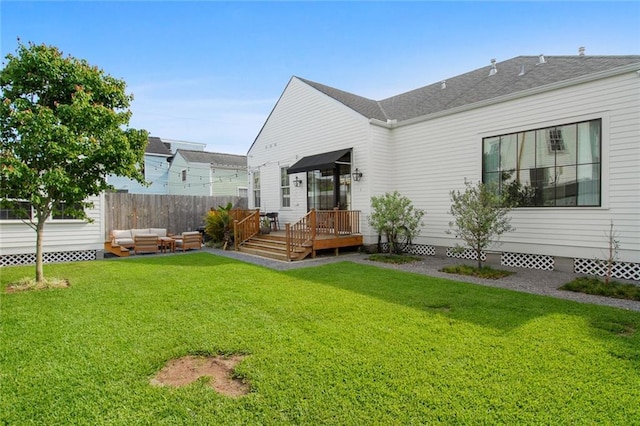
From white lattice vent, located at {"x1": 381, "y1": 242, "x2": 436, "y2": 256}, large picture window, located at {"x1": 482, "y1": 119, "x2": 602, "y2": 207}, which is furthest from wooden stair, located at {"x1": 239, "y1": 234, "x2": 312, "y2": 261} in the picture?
large picture window, located at {"x1": 482, "y1": 119, "x2": 602, "y2": 207}

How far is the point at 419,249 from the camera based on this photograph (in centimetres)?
1078

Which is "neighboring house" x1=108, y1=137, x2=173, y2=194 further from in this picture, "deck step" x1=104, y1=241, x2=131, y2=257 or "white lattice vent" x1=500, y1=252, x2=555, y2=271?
"white lattice vent" x1=500, y1=252, x2=555, y2=271

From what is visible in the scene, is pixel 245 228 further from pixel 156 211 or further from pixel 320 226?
pixel 156 211

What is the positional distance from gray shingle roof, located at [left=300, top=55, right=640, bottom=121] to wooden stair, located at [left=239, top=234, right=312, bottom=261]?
5.28 metres

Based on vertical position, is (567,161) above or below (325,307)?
above

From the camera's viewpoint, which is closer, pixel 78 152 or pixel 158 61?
pixel 78 152

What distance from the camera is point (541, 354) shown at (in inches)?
136

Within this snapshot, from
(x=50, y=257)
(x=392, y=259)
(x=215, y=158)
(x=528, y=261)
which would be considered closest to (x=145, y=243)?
(x=50, y=257)

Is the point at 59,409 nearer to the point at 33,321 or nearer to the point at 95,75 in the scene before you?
the point at 33,321

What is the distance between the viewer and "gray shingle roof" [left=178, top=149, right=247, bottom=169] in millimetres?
24347

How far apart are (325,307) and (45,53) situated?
23.5ft

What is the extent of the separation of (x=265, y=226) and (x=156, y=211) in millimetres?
4833

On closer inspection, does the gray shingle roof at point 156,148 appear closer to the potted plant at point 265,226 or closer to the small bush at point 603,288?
the potted plant at point 265,226

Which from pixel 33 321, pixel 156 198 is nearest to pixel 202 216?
pixel 156 198
